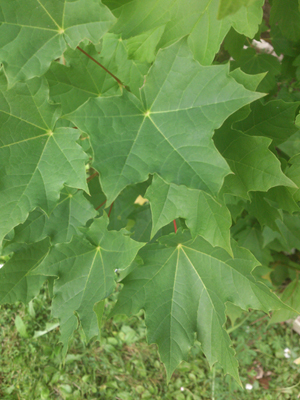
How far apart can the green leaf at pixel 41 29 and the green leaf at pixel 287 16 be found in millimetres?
674

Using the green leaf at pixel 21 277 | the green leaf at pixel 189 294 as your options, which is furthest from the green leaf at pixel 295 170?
the green leaf at pixel 21 277

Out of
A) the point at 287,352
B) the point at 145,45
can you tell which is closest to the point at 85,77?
the point at 145,45

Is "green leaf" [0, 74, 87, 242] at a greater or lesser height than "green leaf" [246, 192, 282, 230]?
greater

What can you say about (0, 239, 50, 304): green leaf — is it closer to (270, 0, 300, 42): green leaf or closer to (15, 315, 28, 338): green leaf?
(270, 0, 300, 42): green leaf

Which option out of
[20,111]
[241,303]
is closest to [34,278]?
[20,111]

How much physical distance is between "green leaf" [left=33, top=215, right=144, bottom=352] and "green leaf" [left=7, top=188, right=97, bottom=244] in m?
0.06

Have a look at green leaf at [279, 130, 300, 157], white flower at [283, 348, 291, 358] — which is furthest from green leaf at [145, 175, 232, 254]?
white flower at [283, 348, 291, 358]

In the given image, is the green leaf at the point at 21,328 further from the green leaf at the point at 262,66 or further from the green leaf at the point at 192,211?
the green leaf at the point at 262,66

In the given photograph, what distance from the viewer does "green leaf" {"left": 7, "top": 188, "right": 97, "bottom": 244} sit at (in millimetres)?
882

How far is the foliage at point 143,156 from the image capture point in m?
0.64

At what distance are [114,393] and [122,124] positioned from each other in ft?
7.02

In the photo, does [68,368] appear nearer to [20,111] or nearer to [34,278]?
[34,278]

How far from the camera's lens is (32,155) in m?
0.77

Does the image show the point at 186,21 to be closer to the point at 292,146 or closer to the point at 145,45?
the point at 145,45
